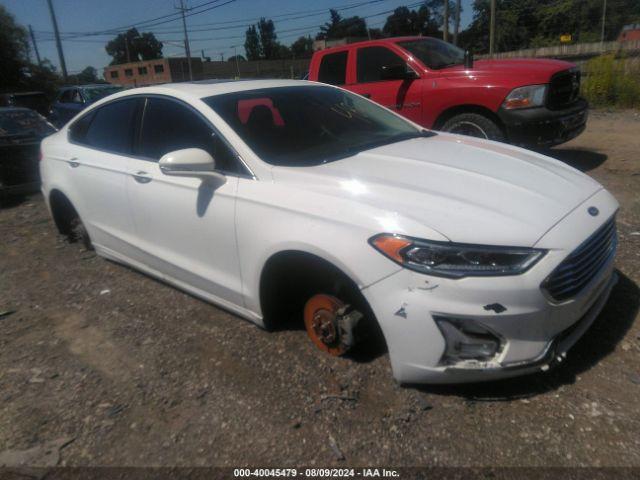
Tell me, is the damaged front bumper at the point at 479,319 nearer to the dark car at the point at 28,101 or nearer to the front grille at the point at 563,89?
the front grille at the point at 563,89

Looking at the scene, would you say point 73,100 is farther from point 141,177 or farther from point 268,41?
point 268,41

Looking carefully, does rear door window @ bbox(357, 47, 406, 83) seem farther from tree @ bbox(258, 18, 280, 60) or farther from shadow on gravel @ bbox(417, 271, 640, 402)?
tree @ bbox(258, 18, 280, 60)

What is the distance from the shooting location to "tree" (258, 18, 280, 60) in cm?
9719

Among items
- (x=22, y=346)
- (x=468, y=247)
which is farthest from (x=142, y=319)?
(x=468, y=247)

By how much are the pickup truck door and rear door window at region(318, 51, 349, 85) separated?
0.23 meters

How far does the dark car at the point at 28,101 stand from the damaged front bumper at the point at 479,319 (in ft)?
59.3

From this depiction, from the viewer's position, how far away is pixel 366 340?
9.37 feet

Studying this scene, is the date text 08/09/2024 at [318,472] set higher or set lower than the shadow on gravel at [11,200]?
lower

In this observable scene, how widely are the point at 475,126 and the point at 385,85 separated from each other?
4.98ft

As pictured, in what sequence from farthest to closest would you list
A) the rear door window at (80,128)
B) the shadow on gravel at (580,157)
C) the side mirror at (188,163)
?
the shadow on gravel at (580,157) → the rear door window at (80,128) → the side mirror at (188,163)

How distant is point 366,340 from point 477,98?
4.29 meters

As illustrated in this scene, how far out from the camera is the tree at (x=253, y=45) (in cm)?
9606

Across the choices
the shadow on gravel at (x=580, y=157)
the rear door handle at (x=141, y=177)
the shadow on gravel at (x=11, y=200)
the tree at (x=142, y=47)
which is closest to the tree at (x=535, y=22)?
Result: the tree at (x=142, y=47)

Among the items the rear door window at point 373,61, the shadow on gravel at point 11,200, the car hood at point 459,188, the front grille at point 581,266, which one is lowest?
the shadow on gravel at point 11,200
